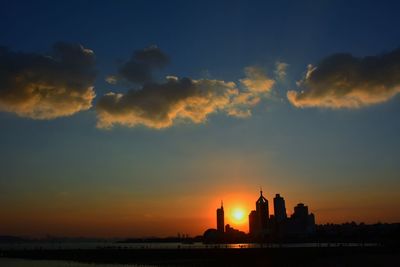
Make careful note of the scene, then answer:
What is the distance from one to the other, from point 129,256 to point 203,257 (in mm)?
20331

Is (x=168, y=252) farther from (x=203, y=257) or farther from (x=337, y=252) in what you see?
(x=337, y=252)

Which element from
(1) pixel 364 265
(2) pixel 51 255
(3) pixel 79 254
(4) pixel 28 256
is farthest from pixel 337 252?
(4) pixel 28 256

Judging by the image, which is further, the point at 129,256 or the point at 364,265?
the point at 129,256

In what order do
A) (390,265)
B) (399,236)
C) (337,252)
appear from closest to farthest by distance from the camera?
(390,265) → (337,252) → (399,236)

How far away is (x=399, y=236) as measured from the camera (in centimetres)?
19725

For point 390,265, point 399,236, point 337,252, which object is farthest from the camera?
point 399,236

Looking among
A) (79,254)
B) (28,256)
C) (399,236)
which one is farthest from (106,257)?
(399,236)

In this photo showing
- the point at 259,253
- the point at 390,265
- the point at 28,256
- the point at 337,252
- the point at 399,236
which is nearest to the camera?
the point at 390,265

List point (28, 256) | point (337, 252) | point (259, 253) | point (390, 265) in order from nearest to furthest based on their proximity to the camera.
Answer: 1. point (390, 265)
2. point (259, 253)
3. point (337, 252)
4. point (28, 256)

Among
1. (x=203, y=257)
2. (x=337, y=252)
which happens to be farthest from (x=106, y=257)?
(x=337, y=252)

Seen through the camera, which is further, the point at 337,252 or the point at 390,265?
the point at 337,252

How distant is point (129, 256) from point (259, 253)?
35175 millimetres

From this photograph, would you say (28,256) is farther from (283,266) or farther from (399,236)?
(399,236)

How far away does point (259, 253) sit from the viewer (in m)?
108
